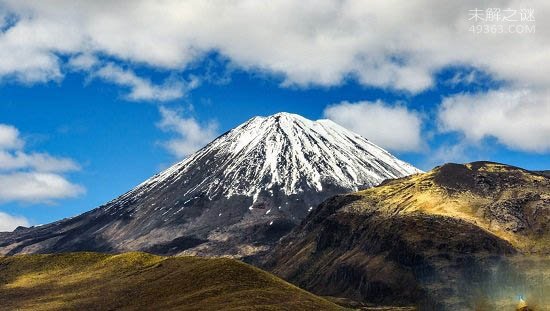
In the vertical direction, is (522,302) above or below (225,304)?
above

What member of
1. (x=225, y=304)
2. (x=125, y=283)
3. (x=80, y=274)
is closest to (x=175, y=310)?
(x=225, y=304)

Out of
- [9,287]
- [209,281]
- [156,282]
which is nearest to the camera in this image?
[209,281]

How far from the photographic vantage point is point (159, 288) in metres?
154

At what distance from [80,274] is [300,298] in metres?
85.6

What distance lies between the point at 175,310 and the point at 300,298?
2459 cm

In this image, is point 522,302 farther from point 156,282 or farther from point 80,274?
point 80,274

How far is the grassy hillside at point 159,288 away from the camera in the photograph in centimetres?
13175

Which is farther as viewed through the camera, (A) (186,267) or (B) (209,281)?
(A) (186,267)

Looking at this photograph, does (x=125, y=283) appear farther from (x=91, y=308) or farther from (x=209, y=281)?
(x=209, y=281)

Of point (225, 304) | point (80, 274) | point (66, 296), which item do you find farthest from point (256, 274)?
point (80, 274)

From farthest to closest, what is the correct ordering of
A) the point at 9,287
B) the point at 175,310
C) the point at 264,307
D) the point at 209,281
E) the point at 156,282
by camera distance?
1. the point at 9,287
2. the point at 156,282
3. the point at 209,281
4. the point at 175,310
5. the point at 264,307

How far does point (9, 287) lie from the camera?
627ft

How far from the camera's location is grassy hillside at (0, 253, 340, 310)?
432 ft

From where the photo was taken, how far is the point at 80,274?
193875 mm
